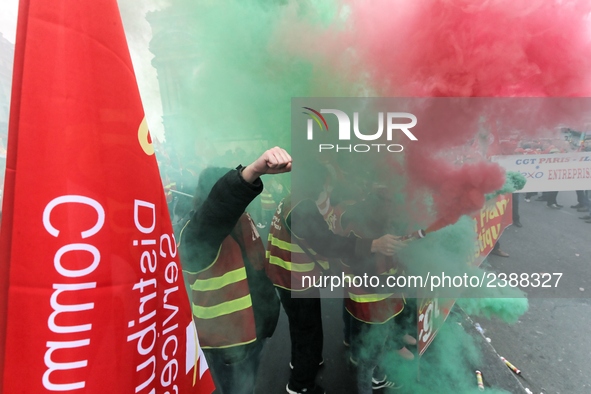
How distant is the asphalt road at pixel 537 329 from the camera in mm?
1649

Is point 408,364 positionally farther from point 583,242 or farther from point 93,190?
point 93,190

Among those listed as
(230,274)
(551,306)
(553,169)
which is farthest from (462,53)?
(551,306)

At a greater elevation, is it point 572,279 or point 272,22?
point 272,22

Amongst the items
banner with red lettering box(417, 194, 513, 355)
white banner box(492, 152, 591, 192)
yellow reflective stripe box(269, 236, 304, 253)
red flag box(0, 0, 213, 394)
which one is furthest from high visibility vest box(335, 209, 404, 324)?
red flag box(0, 0, 213, 394)

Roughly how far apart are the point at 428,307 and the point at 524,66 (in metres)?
1.22

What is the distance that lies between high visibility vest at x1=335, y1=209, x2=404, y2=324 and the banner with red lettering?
0.44 ft

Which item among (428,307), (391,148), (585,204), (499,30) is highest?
(499,30)

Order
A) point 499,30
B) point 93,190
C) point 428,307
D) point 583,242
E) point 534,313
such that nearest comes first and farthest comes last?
point 93,190 < point 499,30 < point 428,307 < point 583,242 < point 534,313

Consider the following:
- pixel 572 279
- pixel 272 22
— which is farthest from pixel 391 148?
pixel 572 279

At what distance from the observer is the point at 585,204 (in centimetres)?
164

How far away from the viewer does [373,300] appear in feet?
5.35

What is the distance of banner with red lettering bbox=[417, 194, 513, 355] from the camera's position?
1.59 m

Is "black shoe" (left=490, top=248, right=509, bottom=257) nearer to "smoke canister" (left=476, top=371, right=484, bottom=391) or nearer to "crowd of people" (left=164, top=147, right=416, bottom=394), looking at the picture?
"crowd of people" (left=164, top=147, right=416, bottom=394)

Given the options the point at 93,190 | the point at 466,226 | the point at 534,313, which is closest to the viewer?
the point at 93,190
